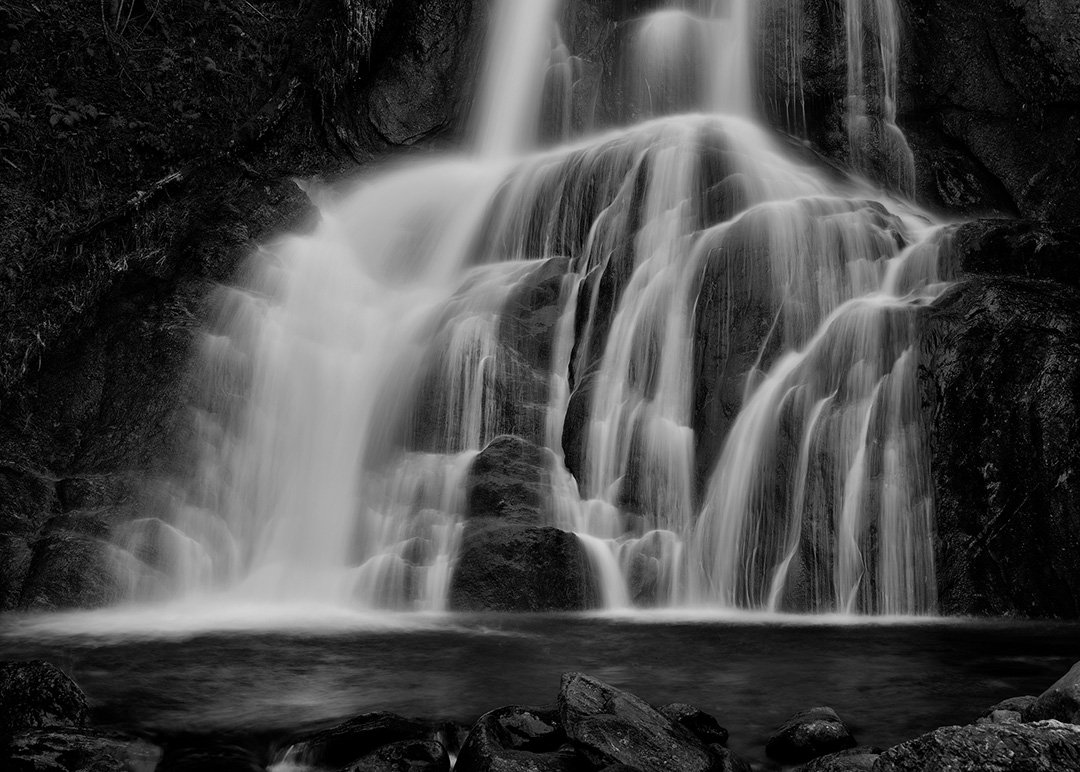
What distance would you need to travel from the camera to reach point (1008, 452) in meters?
10.9

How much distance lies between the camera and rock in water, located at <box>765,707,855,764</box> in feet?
20.8

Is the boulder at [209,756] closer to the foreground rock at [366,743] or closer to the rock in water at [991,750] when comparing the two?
the foreground rock at [366,743]

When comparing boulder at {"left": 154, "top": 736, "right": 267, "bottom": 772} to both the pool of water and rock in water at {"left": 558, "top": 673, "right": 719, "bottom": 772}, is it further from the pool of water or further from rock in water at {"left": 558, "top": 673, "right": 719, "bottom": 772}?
rock in water at {"left": 558, "top": 673, "right": 719, "bottom": 772}

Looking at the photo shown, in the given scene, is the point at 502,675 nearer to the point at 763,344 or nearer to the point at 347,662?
the point at 347,662

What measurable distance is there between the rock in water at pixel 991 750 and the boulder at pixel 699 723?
5.70 feet

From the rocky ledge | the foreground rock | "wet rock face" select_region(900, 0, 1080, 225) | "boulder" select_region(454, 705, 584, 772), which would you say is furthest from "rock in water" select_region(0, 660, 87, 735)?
"wet rock face" select_region(900, 0, 1080, 225)

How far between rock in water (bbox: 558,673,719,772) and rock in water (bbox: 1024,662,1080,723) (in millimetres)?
1874

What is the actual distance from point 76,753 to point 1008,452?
9236 mm

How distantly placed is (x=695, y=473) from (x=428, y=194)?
878 centimetres

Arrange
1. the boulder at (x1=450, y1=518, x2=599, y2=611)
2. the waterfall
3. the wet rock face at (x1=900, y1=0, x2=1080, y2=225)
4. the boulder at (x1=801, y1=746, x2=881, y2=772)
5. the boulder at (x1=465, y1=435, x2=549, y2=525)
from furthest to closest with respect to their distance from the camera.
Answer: the waterfall < the wet rock face at (x1=900, y1=0, x2=1080, y2=225) < the boulder at (x1=465, y1=435, x2=549, y2=525) < the boulder at (x1=450, y1=518, x2=599, y2=611) < the boulder at (x1=801, y1=746, x2=881, y2=772)

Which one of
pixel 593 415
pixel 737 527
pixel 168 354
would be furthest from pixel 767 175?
pixel 168 354

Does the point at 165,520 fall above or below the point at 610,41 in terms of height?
below

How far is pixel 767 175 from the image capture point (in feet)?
52.8

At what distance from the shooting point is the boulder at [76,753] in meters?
5.76
